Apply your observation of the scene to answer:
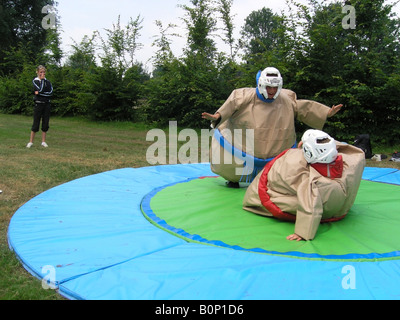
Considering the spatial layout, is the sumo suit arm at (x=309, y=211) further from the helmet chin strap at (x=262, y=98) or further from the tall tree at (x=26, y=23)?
the tall tree at (x=26, y=23)

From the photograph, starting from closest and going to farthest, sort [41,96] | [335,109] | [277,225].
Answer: [277,225], [335,109], [41,96]

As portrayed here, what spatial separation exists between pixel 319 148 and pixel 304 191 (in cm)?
32

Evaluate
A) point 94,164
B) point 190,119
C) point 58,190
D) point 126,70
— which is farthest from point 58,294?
point 126,70

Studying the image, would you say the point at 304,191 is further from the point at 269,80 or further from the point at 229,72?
the point at 229,72

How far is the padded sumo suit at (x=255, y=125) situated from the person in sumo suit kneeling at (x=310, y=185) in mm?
713

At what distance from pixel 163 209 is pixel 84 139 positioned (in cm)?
584

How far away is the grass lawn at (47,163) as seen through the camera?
2178 mm

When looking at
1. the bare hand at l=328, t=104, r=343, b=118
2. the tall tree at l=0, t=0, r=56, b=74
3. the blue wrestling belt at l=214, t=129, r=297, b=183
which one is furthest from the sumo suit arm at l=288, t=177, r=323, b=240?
the tall tree at l=0, t=0, r=56, b=74

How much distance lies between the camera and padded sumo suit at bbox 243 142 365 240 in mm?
2621

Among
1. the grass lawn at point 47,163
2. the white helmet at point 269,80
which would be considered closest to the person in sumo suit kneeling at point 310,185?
Result: the white helmet at point 269,80

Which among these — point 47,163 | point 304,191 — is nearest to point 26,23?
point 47,163

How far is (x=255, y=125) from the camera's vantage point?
3.82 meters
